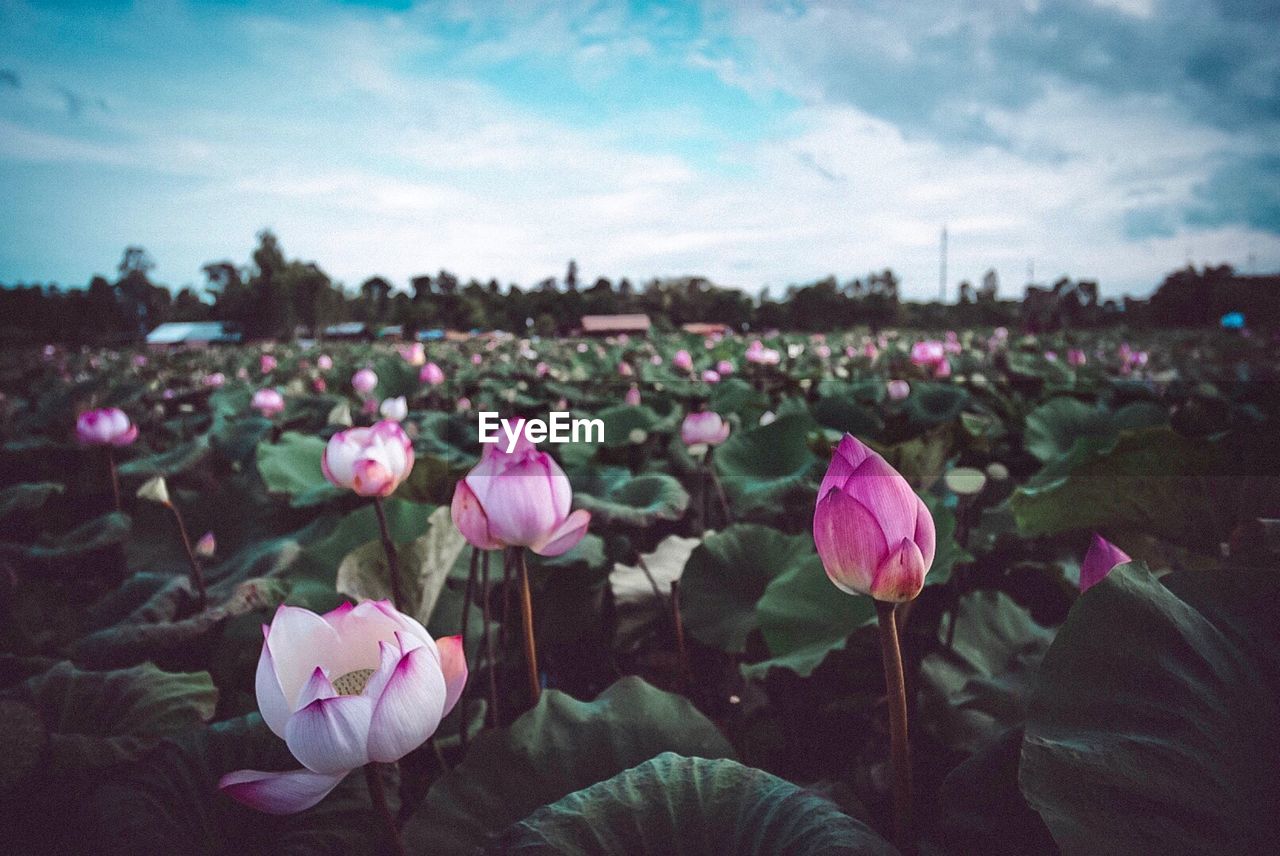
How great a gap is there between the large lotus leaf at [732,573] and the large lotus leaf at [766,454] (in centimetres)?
50

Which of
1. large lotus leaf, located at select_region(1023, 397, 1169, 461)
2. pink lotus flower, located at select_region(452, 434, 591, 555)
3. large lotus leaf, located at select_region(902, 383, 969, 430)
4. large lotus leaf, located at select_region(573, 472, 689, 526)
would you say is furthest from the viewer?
large lotus leaf, located at select_region(902, 383, 969, 430)

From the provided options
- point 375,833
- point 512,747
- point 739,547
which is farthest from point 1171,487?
point 375,833

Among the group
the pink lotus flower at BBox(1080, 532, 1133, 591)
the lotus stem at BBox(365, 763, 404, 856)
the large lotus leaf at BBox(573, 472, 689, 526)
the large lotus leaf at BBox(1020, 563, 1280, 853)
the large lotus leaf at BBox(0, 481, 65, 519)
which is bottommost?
the lotus stem at BBox(365, 763, 404, 856)

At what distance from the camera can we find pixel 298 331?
27.7 m

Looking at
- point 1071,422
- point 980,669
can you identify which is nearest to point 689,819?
point 980,669

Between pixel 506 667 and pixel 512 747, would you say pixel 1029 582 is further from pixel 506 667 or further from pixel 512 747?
pixel 512 747

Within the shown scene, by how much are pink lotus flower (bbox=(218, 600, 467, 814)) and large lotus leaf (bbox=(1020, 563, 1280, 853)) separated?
14.4 inches

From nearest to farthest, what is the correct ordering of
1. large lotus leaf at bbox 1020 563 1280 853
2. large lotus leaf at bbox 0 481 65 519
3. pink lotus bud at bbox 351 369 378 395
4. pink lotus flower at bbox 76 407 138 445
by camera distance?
large lotus leaf at bbox 1020 563 1280 853 < large lotus leaf at bbox 0 481 65 519 < pink lotus flower at bbox 76 407 138 445 < pink lotus bud at bbox 351 369 378 395

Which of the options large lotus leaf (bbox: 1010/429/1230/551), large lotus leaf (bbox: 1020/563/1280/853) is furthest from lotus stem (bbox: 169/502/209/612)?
large lotus leaf (bbox: 1010/429/1230/551)

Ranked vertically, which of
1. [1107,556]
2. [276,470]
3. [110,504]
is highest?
[1107,556]

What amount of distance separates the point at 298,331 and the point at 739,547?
3004 centimetres

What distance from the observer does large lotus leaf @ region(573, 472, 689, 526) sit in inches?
45.3

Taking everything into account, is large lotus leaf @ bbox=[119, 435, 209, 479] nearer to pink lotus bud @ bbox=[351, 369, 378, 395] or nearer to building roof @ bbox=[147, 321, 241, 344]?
pink lotus bud @ bbox=[351, 369, 378, 395]

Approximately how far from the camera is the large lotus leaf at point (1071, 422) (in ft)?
6.33
